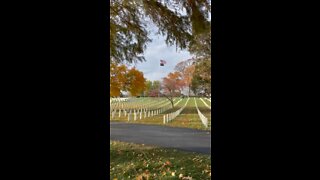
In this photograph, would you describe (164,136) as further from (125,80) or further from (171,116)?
(125,80)

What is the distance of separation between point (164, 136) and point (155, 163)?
130 centimetres

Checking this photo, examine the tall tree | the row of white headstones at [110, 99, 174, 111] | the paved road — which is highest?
the tall tree

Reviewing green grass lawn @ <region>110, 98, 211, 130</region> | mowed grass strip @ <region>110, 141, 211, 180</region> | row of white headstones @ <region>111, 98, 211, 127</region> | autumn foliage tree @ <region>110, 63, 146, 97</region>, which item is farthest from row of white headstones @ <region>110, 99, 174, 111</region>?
autumn foliage tree @ <region>110, 63, 146, 97</region>

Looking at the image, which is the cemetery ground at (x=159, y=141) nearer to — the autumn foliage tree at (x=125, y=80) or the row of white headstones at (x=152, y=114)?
the row of white headstones at (x=152, y=114)

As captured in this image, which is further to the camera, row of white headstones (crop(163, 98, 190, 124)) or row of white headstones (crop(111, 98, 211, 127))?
row of white headstones (crop(163, 98, 190, 124))

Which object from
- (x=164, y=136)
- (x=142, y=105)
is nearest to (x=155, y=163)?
(x=164, y=136)

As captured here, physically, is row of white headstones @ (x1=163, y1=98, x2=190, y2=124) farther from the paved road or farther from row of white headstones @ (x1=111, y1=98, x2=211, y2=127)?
the paved road

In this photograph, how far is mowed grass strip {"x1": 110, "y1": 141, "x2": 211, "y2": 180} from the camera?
3.65 meters

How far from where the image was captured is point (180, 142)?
5156 mm

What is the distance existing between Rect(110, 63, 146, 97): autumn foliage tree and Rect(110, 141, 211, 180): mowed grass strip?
3.65 ft
